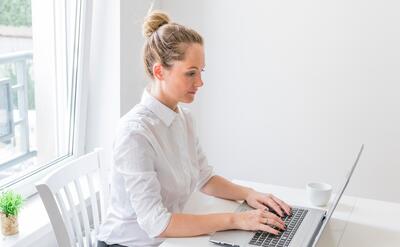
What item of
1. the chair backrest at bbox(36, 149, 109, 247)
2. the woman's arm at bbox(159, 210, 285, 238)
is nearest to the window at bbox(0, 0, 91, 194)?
the chair backrest at bbox(36, 149, 109, 247)

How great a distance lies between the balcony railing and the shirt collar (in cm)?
61

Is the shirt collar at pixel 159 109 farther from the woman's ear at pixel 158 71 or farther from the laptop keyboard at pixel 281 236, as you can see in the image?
the laptop keyboard at pixel 281 236

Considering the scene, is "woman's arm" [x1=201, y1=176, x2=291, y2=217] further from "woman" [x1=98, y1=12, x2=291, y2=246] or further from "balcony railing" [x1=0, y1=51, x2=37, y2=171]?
"balcony railing" [x1=0, y1=51, x2=37, y2=171]

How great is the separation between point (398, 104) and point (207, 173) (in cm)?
97

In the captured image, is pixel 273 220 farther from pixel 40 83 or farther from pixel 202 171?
pixel 40 83

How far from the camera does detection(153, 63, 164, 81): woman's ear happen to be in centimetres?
168

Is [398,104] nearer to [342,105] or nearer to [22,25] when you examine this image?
[342,105]

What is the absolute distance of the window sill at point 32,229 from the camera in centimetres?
184

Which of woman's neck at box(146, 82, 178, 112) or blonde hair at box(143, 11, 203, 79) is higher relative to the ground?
blonde hair at box(143, 11, 203, 79)

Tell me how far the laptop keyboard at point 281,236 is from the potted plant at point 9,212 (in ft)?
2.64

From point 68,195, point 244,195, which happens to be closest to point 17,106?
point 68,195

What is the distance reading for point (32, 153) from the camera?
7.32 feet

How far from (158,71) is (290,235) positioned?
594mm

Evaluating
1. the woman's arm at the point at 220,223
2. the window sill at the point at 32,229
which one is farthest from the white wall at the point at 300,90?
the woman's arm at the point at 220,223
